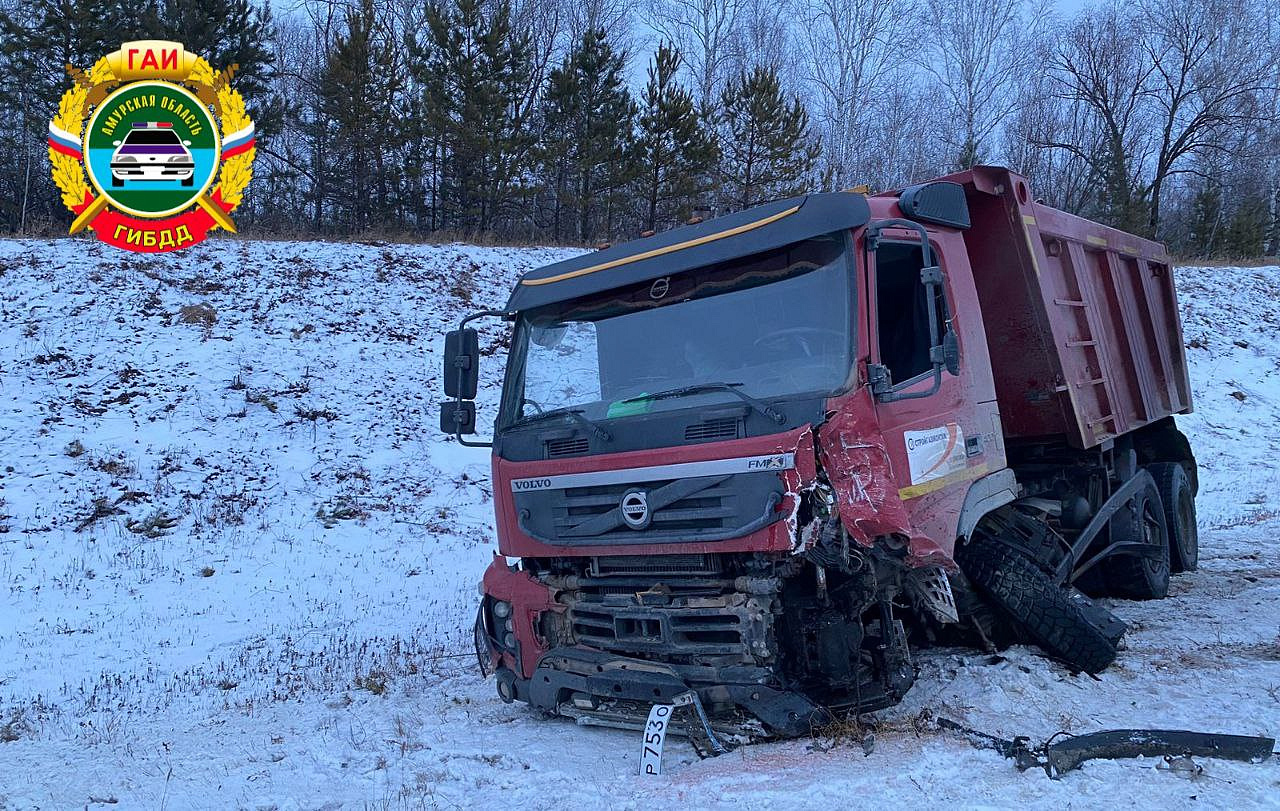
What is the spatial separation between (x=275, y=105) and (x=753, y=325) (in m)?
21.5

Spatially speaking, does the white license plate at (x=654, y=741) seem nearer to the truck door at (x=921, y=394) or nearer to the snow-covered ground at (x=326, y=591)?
the snow-covered ground at (x=326, y=591)

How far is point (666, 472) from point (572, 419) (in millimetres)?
772

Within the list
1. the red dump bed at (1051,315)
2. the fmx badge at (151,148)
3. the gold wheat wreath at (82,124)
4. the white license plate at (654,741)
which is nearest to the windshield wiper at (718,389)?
the white license plate at (654,741)

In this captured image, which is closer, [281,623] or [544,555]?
[544,555]

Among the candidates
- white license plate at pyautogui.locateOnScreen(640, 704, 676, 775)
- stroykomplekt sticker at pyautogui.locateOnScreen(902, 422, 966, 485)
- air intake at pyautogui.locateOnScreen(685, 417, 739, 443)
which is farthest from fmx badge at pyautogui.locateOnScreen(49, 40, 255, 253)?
white license plate at pyautogui.locateOnScreen(640, 704, 676, 775)

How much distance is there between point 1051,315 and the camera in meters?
6.41

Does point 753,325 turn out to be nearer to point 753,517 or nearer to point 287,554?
point 753,517

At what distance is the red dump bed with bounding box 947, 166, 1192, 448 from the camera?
6.25m

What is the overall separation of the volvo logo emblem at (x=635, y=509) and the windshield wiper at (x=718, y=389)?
525mm

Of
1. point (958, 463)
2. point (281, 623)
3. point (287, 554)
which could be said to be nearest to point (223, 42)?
point (287, 554)

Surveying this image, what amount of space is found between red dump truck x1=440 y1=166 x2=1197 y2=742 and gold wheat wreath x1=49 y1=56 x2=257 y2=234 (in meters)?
14.9

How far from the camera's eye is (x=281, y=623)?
820cm

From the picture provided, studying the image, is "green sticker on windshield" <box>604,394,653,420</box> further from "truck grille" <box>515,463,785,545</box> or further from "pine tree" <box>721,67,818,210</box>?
"pine tree" <box>721,67,818,210</box>

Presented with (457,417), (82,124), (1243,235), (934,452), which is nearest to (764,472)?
(934,452)
